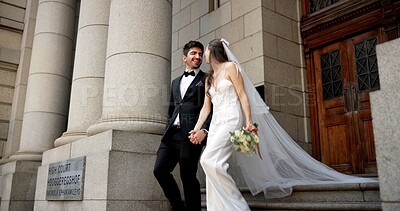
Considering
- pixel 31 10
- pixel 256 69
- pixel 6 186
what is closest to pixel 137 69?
pixel 256 69

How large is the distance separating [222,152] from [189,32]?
5.72 m

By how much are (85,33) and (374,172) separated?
6268mm

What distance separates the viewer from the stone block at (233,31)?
8148 millimetres

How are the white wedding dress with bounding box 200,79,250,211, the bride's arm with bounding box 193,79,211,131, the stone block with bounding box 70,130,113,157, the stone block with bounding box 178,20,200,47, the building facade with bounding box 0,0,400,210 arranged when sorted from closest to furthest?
the white wedding dress with bounding box 200,79,250,211, the bride's arm with bounding box 193,79,211,131, the stone block with bounding box 70,130,113,157, the building facade with bounding box 0,0,400,210, the stone block with bounding box 178,20,200,47

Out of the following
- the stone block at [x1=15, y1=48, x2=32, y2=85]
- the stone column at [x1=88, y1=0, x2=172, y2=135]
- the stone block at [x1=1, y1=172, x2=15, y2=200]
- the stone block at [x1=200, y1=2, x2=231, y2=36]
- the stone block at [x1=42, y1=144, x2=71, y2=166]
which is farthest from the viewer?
the stone block at [x1=15, y1=48, x2=32, y2=85]

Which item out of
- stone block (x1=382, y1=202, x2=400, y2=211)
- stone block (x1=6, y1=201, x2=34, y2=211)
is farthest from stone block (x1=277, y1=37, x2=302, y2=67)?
stone block (x1=6, y1=201, x2=34, y2=211)

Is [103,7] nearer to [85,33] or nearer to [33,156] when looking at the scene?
[85,33]

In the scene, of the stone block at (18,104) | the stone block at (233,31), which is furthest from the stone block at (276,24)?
the stone block at (18,104)

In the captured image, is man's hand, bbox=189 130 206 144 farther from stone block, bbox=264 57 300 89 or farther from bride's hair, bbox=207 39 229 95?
stone block, bbox=264 57 300 89

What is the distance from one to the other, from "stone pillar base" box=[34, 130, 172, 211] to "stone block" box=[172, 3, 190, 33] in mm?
4596

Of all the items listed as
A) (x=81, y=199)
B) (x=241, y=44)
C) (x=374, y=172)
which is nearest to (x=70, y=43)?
(x=241, y=44)

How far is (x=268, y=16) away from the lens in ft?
25.9

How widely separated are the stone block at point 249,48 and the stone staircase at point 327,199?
3328 millimetres

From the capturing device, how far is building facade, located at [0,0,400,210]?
5898 millimetres
